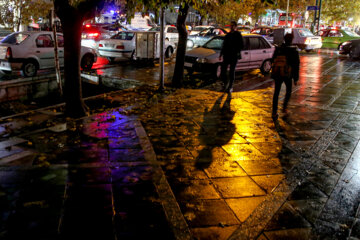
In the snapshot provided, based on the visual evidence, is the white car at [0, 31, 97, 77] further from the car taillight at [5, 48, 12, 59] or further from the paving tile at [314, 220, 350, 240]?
the paving tile at [314, 220, 350, 240]

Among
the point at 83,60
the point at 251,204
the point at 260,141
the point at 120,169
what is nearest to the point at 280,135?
the point at 260,141

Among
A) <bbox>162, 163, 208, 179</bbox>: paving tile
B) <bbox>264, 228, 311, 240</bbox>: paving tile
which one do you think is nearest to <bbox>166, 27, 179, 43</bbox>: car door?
<bbox>162, 163, 208, 179</bbox>: paving tile

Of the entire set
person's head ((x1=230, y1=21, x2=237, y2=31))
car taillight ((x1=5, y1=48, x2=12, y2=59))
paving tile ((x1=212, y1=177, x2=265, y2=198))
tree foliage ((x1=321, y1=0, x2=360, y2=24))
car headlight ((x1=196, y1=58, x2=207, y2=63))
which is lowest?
paving tile ((x1=212, y1=177, x2=265, y2=198))

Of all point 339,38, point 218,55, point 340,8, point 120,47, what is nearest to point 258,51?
point 218,55

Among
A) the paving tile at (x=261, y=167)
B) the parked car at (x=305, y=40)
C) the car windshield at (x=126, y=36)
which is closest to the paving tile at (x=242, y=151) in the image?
the paving tile at (x=261, y=167)

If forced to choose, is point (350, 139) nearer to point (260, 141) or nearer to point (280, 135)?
point (280, 135)

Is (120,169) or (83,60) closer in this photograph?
(120,169)

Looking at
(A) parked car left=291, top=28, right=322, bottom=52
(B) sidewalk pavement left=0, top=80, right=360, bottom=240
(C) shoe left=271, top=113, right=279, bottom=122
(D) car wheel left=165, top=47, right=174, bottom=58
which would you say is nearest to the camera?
(B) sidewalk pavement left=0, top=80, right=360, bottom=240

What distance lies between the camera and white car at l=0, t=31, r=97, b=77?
10.9 m

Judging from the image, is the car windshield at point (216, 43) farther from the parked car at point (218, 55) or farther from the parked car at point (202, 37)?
the parked car at point (202, 37)

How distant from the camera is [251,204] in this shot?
3811mm

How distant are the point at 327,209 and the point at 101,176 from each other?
9.54 ft

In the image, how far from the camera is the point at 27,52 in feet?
36.9

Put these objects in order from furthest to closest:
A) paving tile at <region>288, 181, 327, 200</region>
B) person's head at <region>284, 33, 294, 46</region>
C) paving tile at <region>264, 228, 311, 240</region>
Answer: person's head at <region>284, 33, 294, 46</region> → paving tile at <region>288, 181, 327, 200</region> → paving tile at <region>264, 228, 311, 240</region>
